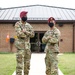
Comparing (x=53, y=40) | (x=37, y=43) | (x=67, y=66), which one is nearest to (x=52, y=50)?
(x=53, y=40)

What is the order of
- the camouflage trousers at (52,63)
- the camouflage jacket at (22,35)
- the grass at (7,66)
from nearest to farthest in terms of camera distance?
the camouflage trousers at (52,63)
the camouflage jacket at (22,35)
the grass at (7,66)

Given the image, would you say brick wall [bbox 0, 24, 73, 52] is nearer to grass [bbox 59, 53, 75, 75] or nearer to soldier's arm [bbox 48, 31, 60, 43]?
grass [bbox 59, 53, 75, 75]

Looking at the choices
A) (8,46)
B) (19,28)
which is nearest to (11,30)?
(8,46)

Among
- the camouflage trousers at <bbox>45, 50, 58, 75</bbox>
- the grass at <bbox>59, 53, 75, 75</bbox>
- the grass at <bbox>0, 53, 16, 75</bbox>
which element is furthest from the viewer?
the grass at <bbox>59, 53, 75, 75</bbox>

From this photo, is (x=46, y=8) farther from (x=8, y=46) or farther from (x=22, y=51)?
(x=22, y=51)

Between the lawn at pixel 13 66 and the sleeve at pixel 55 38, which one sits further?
the lawn at pixel 13 66

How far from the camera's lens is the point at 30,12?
96.0 feet

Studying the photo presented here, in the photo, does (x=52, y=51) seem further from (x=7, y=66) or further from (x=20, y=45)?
(x=7, y=66)

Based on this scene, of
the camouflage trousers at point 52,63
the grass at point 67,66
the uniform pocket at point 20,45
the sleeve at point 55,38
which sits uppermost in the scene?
the sleeve at point 55,38

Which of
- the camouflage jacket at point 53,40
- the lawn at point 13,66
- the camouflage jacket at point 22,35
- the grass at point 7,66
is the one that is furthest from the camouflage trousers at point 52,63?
the grass at point 7,66

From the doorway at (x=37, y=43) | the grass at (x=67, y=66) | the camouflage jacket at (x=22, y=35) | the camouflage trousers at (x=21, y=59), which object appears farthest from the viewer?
the doorway at (x=37, y=43)

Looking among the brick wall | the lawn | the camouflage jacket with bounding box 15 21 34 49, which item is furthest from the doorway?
the camouflage jacket with bounding box 15 21 34 49

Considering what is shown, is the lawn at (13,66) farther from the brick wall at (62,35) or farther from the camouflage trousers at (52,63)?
the brick wall at (62,35)

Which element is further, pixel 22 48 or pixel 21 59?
pixel 22 48
